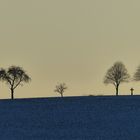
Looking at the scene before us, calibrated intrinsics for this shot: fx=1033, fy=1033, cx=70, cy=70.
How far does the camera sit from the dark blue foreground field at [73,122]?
245ft

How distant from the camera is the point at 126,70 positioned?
198 meters

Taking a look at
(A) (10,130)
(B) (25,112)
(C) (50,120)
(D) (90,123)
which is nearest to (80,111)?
(B) (25,112)

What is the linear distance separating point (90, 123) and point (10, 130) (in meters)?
11.3

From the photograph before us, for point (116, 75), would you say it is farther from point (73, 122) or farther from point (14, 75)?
point (73, 122)

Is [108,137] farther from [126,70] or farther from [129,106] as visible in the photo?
[126,70]

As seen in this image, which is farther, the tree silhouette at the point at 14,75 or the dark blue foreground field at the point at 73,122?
the tree silhouette at the point at 14,75

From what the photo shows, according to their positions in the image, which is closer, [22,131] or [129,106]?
[22,131]

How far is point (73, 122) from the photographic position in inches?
3656

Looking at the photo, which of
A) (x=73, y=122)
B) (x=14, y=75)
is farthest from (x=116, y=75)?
(x=73, y=122)

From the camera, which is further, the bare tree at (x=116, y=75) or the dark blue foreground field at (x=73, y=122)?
the bare tree at (x=116, y=75)

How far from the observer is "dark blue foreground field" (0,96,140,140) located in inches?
2939

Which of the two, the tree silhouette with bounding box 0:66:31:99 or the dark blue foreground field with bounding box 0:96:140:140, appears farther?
the tree silhouette with bounding box 0:66:31:99

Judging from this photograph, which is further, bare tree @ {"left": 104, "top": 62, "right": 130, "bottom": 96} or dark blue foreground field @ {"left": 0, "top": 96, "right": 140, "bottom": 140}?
bare tree @ {"left": 104, "top": 62, "right": 130, "bottom": 96}

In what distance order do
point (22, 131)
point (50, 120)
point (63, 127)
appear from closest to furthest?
point (22, 131) < point (63, 127) < point (50, 120)
